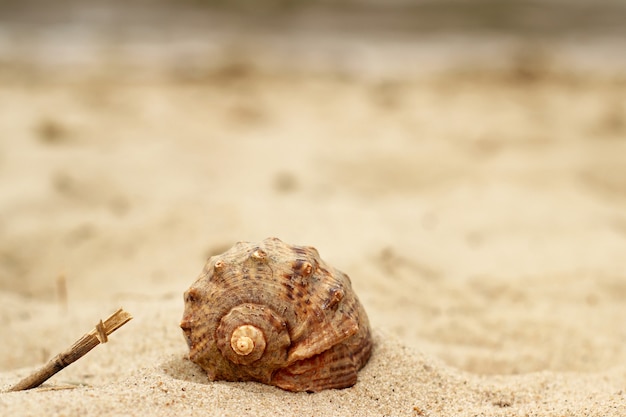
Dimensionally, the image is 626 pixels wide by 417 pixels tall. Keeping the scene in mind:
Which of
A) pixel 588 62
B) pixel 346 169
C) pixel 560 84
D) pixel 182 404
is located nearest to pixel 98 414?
pixel 182 404

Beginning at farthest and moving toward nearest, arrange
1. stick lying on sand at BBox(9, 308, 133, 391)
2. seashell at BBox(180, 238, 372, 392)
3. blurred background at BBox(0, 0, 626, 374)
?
blurred background at BBox(0, 0, 626, 374), seashell at BBox(180, 238, 372, 392), stick lying on sand at BBox(9, 308, 133, 391)

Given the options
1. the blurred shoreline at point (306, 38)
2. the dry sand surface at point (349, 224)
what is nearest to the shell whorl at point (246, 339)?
the dry sand surface at point (349, 224)

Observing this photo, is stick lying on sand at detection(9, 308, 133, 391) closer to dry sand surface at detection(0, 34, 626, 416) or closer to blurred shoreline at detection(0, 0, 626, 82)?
dry sand surface at detection(0, 34, 626, 416)

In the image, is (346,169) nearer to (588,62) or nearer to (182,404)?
(182,404)

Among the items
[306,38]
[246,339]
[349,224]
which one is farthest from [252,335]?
[306,38]

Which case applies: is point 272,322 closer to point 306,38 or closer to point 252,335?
point 252,335

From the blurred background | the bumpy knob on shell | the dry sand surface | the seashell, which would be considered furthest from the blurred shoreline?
the bumpy knob on shell

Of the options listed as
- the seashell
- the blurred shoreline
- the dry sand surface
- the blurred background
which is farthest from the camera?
the blurred shoreline
